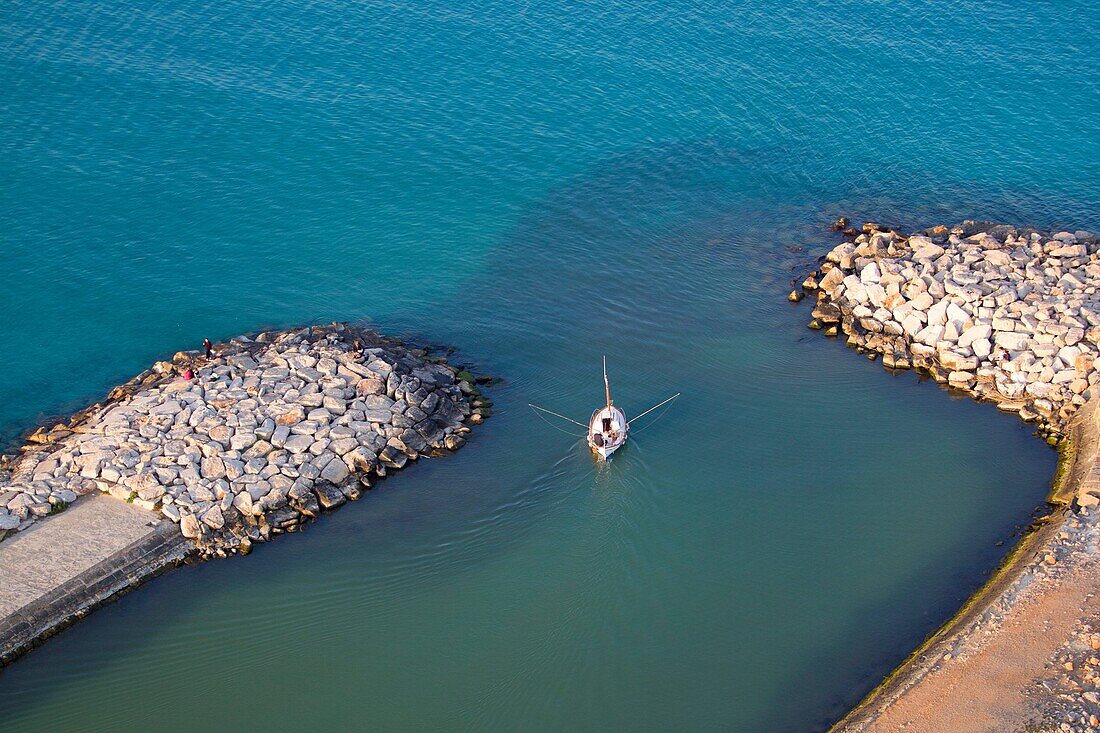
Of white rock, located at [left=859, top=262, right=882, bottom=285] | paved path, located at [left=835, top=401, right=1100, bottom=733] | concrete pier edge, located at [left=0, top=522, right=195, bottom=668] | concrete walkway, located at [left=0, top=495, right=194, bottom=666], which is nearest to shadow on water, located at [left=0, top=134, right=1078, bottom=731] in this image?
concrete pier edge, located at [left=0, top=522, right=195, bottom=668]

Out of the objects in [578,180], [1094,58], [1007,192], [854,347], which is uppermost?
[1094,58]

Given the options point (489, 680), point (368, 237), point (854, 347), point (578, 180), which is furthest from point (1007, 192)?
point (489, 680)

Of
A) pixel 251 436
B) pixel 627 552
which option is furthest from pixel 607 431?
pixel 251 436

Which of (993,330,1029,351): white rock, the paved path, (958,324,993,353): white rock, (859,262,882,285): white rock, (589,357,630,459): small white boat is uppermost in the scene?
(859,262,882,285): white rock

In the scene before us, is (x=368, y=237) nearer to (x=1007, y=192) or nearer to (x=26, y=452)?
(x=26, y=452)

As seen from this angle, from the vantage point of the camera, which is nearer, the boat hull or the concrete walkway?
the concrete walkway

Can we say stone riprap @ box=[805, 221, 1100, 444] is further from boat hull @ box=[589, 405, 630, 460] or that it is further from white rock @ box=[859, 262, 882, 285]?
boat hull @ box=[589, 405, 630, 460]

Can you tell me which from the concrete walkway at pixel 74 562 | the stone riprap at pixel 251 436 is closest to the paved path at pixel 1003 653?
the stone riprap at pixel 251 436
